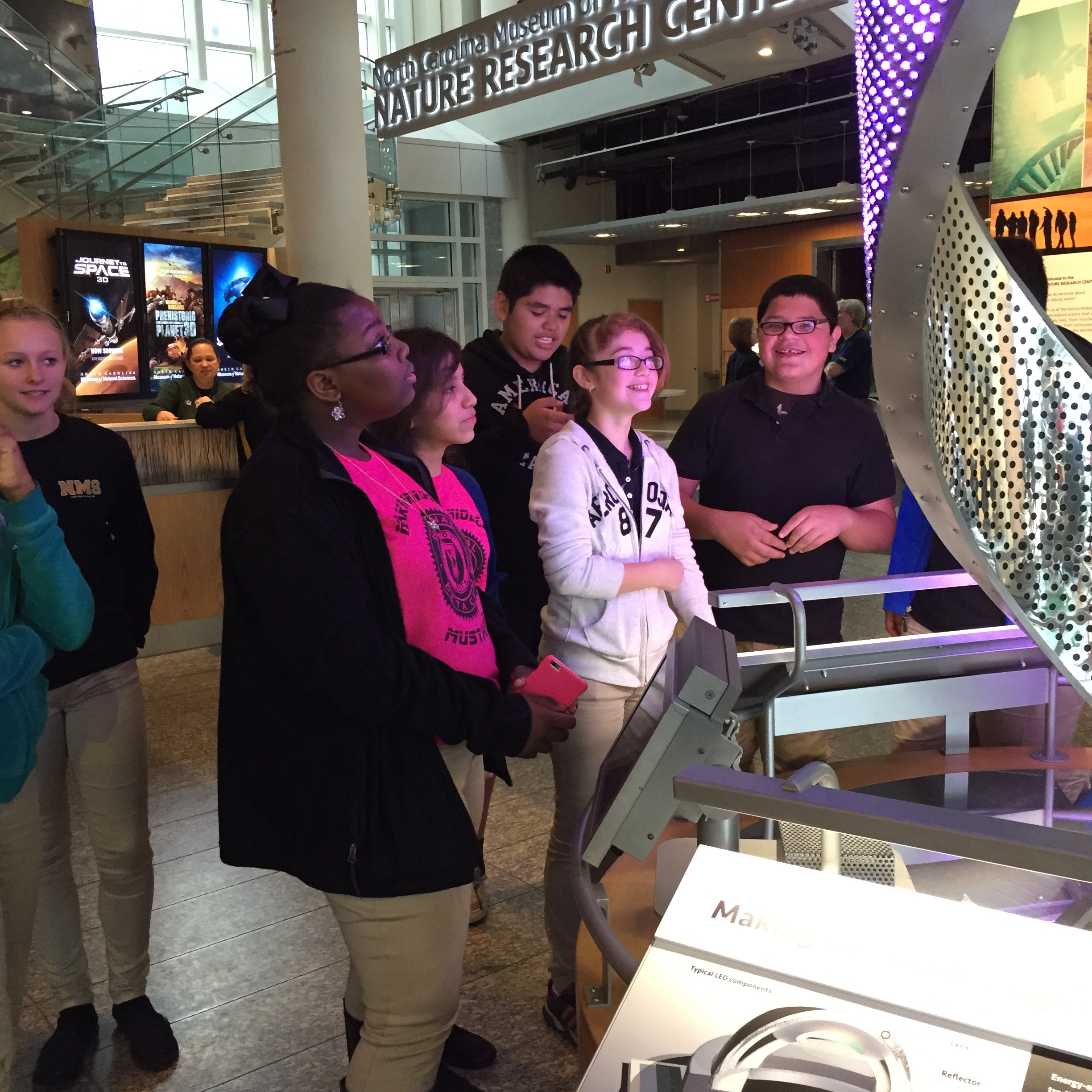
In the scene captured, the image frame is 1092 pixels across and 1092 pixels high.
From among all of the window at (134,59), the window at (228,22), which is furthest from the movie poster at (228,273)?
the window at (228,22)

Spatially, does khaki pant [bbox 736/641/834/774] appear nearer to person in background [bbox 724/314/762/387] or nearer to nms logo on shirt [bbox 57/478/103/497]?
nms logo on shirt [bbox 57/478/103/497]

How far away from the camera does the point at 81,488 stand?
6.97 feet

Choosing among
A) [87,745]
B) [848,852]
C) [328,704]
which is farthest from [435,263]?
[848,852]

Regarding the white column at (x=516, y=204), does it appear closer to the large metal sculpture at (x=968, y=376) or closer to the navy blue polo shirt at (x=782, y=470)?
the navy blue polo shirt at (x=782, y=470)

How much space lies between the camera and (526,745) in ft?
5.00

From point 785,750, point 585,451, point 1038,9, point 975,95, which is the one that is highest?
point 1038,9

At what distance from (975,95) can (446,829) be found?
3.66 ft

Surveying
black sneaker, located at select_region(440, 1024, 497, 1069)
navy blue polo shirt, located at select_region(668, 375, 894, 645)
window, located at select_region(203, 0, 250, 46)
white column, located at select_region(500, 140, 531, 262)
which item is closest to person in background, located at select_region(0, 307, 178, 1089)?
black sneaker, located at select_region(440, 1024, 497, 1069)

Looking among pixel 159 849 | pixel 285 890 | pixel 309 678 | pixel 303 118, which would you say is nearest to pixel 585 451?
pixel 309 678

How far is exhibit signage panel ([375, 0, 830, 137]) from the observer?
431 centimetres

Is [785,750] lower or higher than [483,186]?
lower

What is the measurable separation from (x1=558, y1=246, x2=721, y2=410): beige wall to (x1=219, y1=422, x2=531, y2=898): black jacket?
17695 mm

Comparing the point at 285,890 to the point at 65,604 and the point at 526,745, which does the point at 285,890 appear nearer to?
the point at 65,604

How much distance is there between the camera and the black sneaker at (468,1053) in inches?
81.7
